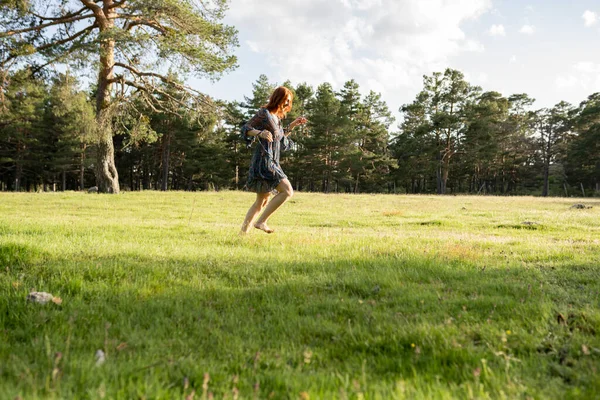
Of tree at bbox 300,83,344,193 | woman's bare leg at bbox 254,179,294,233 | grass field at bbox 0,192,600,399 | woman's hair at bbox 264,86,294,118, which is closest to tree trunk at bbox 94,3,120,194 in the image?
woman's hair at bbox 264,86,294,118

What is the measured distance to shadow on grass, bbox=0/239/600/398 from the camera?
6.02 ft

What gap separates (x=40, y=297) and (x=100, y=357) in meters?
1.30

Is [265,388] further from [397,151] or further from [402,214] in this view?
[397,151]

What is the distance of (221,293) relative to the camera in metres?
3.30

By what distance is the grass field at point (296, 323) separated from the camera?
1799 mm

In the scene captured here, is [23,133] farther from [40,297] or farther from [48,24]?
[40,297]

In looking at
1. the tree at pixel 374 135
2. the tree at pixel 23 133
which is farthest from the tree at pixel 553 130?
the tree at pixel 23 133

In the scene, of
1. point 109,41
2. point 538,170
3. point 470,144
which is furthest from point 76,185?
point 538,170

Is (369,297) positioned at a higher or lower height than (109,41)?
lower

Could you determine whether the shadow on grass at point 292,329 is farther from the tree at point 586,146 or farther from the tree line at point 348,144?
the tree at point 586,146

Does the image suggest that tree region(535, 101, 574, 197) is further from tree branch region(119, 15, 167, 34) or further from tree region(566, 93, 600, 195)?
tree branch region(119, 15, 167, 34)

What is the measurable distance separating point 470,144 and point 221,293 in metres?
55.0

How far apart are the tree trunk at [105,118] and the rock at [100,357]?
60.7 ft

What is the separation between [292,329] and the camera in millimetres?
2580
